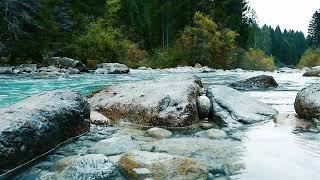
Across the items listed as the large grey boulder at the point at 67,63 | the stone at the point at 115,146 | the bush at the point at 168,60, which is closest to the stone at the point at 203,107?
the stone at the point at 115,146

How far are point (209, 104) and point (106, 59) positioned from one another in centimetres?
2346

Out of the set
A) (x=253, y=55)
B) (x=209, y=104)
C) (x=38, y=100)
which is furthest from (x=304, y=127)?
(x=253, y=55)

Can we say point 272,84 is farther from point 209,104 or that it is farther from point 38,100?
point 38,100

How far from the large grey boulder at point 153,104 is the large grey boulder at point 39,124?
0.87 meters

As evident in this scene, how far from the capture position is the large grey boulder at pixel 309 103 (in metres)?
5.99

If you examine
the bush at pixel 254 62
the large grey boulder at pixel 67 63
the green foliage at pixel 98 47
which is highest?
the green foliage at pixel 98 47

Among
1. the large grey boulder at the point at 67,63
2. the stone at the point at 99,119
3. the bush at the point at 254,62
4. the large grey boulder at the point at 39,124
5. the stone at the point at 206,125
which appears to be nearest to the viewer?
the large grey boulder at the point at 39,124

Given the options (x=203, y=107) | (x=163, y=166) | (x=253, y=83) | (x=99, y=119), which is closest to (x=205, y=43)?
(x=253, y=83)

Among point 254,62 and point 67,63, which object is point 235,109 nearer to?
point 67,63

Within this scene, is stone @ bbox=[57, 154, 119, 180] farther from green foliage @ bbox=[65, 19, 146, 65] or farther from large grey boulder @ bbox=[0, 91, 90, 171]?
green foliage @ bbox=[65, 19, 146, 65]

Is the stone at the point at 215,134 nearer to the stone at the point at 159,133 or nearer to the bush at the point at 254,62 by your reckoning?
the stone at the point at 159,133

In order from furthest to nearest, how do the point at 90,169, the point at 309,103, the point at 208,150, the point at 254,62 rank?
the point at 254,62
the point at 309,103
the point at 208,150
the point at 90,169

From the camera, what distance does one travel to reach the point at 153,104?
19.4ft

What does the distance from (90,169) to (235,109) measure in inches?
129
